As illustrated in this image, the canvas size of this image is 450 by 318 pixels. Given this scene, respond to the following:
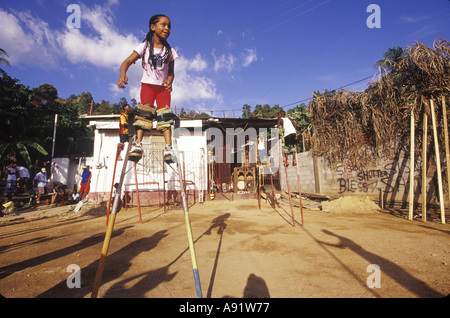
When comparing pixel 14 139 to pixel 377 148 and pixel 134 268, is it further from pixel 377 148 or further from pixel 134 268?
pixel 377 148

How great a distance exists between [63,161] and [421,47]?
24.2 m

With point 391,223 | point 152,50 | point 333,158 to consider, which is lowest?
point 391,223

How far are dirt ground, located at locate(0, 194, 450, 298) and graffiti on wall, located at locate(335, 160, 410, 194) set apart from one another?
125 inches

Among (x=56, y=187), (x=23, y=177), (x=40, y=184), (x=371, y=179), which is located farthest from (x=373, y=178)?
(x=23, y=177)

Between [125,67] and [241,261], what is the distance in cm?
327

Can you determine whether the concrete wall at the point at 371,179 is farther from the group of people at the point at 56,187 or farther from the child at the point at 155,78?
the group of people at the point at 56,187

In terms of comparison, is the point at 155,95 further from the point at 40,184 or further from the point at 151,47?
the point at 40,184

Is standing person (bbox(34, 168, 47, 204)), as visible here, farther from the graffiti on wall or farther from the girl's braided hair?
the graffiti on wall

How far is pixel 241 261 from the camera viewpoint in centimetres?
323

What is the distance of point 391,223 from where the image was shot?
19.3ft

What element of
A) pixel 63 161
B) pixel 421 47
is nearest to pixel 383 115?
pixel 421 47

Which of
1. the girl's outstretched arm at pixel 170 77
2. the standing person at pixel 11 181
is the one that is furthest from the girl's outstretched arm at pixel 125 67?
the standing person at pixel 11 181

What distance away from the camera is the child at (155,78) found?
2371mm
